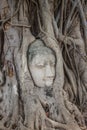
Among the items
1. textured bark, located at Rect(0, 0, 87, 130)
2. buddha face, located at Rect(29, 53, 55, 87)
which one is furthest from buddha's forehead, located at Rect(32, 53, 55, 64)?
textured bark, located at Rect(0, 0, 87, 130)

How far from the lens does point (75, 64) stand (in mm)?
4609

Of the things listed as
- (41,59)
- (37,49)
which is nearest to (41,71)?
(41,59)

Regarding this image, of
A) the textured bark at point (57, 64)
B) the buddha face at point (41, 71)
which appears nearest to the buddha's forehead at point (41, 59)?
the buddha face at point (41, 71)

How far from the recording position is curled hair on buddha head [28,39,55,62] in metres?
4.12

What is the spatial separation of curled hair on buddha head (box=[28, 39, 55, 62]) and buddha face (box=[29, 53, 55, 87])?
36mm

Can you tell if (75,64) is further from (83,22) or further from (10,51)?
(10,51)

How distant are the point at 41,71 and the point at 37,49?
25cm

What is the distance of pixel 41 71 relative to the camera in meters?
4.12

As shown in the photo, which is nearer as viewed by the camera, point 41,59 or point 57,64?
point 41,59

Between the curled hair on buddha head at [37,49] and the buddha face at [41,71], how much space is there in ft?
0.12

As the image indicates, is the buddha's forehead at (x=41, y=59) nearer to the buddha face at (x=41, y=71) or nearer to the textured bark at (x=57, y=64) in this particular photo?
the buddha face at (x=41, y=71)

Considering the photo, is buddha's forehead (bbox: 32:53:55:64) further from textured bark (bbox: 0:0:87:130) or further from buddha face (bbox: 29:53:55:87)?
textured bark (bbox: 0:0:87:130)

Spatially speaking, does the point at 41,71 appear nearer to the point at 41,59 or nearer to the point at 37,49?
the point at 41,59

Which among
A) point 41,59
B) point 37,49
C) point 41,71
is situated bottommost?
point 41,71
